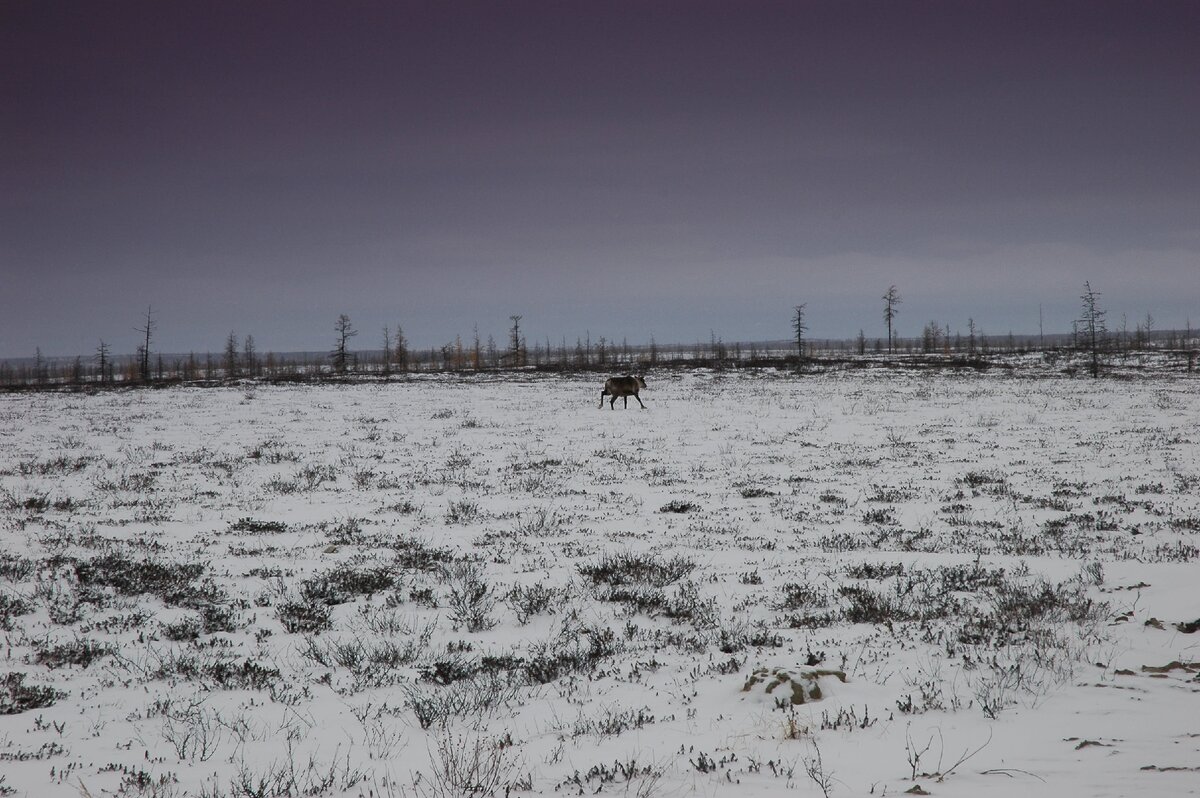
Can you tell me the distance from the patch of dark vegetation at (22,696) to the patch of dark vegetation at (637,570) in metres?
5.43

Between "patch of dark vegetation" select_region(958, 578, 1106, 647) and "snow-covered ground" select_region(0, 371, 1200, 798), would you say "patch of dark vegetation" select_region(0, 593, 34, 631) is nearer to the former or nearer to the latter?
"snow-covered ground" select_region(0, 371, 1200, 798)

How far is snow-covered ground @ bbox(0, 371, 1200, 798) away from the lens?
4.20 meters

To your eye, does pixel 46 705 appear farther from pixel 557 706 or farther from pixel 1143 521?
pixel 1143 521

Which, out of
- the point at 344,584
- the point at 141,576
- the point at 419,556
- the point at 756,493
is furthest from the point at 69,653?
the point at 756,493

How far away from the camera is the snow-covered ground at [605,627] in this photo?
420 cm

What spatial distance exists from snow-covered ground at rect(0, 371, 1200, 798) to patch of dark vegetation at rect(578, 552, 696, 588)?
0.19 ft

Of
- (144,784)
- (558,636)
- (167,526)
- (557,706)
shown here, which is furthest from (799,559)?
(167,526)

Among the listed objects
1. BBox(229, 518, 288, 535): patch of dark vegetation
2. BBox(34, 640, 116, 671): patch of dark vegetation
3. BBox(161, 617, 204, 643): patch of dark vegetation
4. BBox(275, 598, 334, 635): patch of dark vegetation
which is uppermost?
BBox(229, 518, 288, 535): patch of dark vegetation

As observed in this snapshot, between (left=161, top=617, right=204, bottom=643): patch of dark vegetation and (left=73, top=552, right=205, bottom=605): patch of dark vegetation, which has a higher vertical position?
(left=73, top=552, right=205, bottom=605): patch of dark vegetation

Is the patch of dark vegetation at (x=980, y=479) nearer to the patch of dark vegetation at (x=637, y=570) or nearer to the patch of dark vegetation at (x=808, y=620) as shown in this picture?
the patch of dark vegetation at (x=637, y=570)

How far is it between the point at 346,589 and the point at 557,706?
13.7 ft

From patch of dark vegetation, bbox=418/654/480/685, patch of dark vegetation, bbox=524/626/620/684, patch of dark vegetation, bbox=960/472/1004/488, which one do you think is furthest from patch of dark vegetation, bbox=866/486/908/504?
patch of dark vegetation, bbox=418/654/480/685

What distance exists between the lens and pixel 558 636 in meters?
6.65

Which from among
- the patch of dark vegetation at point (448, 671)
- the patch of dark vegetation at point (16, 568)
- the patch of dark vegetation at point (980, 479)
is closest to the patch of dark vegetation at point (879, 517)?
the patch of dark vegetation at point (980, 479)
